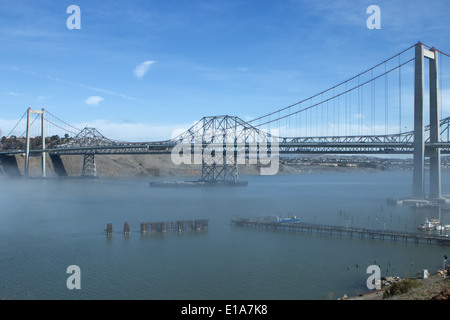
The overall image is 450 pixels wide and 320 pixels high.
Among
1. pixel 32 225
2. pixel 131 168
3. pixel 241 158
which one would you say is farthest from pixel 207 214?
pixel 131 168

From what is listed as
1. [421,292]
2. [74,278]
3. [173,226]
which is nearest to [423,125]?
[173,226]

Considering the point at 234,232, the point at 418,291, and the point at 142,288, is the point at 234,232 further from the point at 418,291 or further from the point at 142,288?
the point at 418,291

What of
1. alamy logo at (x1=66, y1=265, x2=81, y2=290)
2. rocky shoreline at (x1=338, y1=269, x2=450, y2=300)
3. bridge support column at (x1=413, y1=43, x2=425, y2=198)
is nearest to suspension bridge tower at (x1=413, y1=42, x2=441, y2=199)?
bridge support column at (x1=413, y1=43, x2=425, y2=198)

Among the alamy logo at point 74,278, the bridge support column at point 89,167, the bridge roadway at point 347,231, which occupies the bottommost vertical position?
the alamy logo at point 74,278

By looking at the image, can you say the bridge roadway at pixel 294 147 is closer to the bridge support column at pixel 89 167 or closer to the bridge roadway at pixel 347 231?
the bridge support column at pixel 89 167

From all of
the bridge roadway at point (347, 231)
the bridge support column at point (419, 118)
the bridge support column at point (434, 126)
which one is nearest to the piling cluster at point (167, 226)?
the bridge roadway at point (347, 231)
